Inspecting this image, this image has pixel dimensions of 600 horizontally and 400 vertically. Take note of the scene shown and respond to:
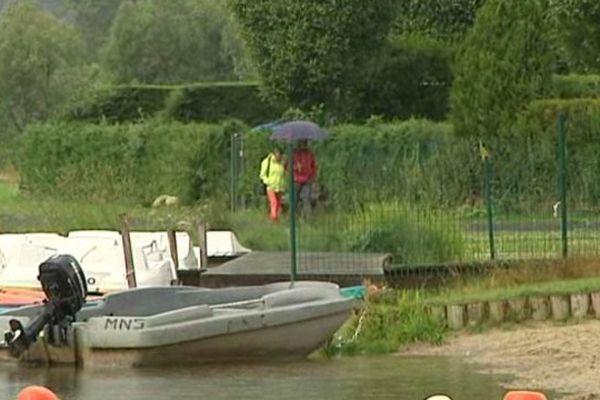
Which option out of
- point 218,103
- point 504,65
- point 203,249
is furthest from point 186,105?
point 203,249

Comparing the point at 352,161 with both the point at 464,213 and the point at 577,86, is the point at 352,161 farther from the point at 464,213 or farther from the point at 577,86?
the point at 577,86

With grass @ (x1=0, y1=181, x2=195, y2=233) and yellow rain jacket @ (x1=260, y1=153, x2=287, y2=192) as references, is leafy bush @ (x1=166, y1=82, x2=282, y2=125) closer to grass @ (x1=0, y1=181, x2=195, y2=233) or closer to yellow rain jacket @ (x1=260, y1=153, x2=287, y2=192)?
grass @ (x1=0, y1=181, x2=195, y2=233)

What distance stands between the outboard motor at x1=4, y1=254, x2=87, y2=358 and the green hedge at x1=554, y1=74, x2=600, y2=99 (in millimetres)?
26273

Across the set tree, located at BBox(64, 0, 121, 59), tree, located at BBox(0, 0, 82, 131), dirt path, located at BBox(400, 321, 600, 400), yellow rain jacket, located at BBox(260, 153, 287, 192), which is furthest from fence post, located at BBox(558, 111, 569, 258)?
tree, located at BBox(64, 0, 121, 59)

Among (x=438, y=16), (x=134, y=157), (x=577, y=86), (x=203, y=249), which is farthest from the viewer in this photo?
(x=438, y=16)

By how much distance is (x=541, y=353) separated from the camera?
18875mm

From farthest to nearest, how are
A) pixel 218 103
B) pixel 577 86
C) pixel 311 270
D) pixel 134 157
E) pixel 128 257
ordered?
pixel 218 103 < pixel 577 86 < pixel 134 157 < pixel 311 270 < pixel 128 257

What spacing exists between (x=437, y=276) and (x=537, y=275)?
3.97ft

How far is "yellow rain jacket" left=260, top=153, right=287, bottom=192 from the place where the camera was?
32781 millimetres

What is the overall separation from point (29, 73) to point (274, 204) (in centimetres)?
4297

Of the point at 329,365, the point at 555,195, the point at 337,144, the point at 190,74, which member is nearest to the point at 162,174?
the point at 337,144

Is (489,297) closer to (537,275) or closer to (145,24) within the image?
(537,275)

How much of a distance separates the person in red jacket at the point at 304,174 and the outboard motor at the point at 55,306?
5.29 meters

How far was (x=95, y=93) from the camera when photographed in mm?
55281
